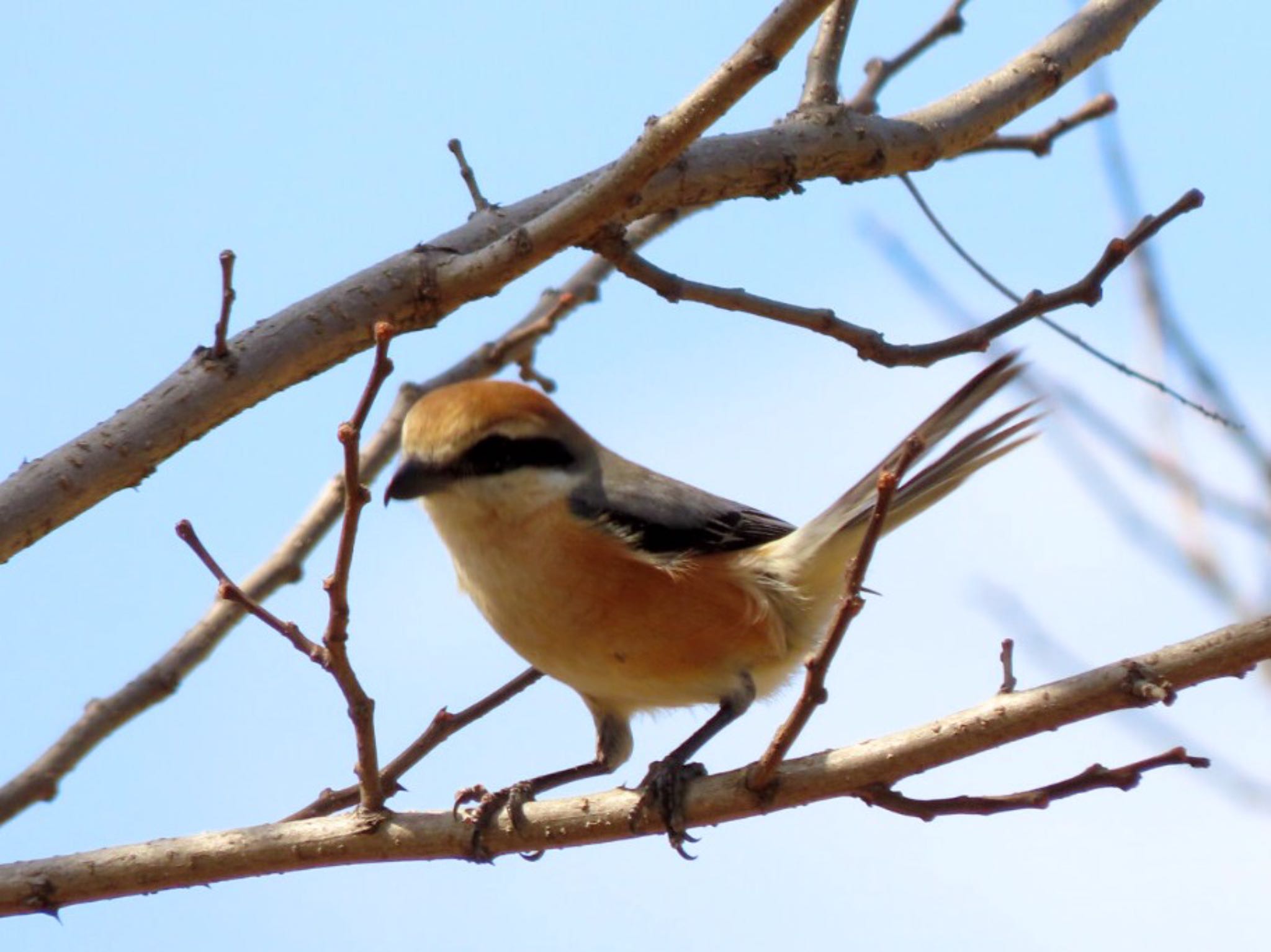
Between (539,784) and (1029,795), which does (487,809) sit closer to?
(539,784)

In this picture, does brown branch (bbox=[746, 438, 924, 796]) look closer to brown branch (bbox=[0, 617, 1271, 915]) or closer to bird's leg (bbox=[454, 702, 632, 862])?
brown branch (bbox=[0, 617, 1271, 915])

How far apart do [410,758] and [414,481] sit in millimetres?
858

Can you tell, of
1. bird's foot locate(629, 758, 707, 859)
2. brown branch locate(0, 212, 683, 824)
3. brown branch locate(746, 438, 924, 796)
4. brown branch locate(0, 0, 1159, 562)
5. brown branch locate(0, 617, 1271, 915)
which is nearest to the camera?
brown branch locate(746, 438, 924, 796)

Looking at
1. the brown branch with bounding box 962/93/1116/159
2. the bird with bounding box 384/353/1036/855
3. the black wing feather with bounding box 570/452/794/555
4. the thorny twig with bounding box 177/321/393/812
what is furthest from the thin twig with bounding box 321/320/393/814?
the brown branch with bounding box 962/93/1116/159

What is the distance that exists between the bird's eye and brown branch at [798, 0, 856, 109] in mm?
1136

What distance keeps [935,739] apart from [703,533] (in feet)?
5.80

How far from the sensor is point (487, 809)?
3.45 metres

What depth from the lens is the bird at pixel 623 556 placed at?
4070mm

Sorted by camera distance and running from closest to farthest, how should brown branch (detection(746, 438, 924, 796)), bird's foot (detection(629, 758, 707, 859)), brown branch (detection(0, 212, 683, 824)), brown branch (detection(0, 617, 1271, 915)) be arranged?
1. brown branch (detection(746, 438, 924, 796))
2. brown branch (detection(0, 617, 1271, 915))
3. bird's foot (detection(629, 758, 707, 859))
4. brown branch (detection(0, 212, 683, 824))

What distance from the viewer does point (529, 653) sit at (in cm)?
413

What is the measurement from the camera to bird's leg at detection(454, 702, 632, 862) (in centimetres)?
327

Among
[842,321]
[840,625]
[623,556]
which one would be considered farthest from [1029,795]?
[623,556]

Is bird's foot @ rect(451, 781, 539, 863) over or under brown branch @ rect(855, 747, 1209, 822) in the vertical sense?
over

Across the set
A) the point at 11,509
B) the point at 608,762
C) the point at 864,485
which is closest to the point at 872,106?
the point at 864,485
